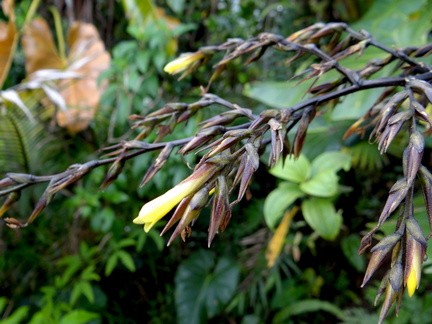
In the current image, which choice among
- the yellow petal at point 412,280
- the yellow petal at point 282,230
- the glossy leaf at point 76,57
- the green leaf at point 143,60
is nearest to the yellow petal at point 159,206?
the yellow petal at point 412,280

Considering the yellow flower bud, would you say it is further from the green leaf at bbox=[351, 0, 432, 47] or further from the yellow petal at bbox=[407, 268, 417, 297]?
the green leaf at bbox=[351, 0, 432, 47]

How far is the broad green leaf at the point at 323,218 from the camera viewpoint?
→ 1.04 meters

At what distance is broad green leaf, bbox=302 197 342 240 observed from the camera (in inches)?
40.9

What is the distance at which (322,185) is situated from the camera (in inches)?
40.2

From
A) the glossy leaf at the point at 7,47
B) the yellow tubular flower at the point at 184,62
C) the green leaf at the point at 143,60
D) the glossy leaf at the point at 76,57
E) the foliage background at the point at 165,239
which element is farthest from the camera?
the glossy leaf at the point at 76,57

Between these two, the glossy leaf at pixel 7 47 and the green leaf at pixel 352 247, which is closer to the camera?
the green leaf at pixel 352 247

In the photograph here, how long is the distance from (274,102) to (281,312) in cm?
94

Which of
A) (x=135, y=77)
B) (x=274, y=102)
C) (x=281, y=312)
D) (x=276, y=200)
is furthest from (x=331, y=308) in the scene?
(x=135, y=77)

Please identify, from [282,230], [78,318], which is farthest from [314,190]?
A: [78,318]

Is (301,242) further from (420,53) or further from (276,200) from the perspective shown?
(420,53)

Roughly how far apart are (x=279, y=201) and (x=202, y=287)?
76 cm

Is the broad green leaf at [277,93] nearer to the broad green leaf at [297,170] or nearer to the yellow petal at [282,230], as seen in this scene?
the broad green leaf at [297,170]

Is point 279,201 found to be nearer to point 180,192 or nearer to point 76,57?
point 180,192

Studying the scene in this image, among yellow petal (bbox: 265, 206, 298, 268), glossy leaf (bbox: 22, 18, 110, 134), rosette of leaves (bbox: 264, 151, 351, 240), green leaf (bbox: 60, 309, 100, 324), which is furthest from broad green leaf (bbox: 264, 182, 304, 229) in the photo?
glossy leaf (bbox: 22, 18, 110, 134)
